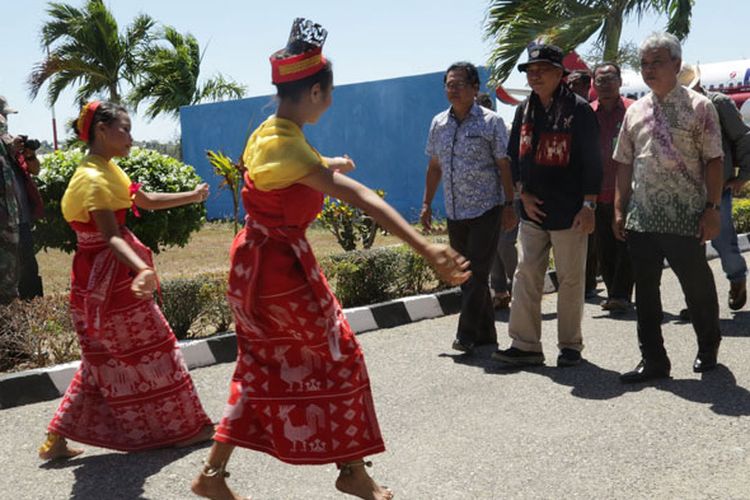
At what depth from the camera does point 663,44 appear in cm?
532

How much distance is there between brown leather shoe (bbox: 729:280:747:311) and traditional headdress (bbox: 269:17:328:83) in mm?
5261

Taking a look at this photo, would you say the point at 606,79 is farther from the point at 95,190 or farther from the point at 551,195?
the point at 95,190

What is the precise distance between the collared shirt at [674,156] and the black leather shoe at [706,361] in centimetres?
78

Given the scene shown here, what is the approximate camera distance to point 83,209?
436 centimetres

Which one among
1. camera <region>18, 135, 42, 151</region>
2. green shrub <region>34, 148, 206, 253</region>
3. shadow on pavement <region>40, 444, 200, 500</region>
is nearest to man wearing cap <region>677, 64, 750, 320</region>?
shadow on pavement <region>40, 444, 200, 500</region>

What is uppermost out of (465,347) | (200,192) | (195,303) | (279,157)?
(279,157)

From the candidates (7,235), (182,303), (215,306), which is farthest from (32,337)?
(215,306)

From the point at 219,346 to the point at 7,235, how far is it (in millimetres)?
1555

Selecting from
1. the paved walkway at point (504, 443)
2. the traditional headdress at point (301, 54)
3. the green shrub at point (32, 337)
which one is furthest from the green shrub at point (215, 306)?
the traditional headdress at point (301, 54)

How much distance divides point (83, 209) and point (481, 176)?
2.97 meters

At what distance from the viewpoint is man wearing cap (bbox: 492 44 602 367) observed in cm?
587

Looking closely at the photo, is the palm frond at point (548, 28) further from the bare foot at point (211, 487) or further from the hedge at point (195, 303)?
the bare foot at point (211, 487)

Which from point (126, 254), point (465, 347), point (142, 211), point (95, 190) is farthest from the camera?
point (142, 211)

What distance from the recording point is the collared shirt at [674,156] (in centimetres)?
532
